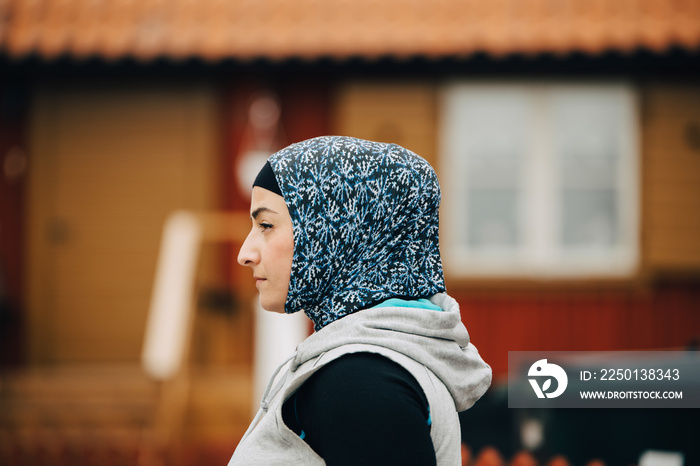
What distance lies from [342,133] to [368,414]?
7.62 meters

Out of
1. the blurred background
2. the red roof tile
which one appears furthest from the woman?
the red roof tile

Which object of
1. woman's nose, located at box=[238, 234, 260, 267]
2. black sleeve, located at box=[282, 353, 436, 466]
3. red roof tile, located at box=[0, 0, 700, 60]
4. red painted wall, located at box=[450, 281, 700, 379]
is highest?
red roof tile, located at box=[0, 0, 700, 60]

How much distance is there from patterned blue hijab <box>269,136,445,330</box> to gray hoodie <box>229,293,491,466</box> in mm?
76

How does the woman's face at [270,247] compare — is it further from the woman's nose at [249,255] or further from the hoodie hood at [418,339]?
the hoodie hood at [418,339]

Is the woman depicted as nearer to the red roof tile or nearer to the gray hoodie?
the gray hoodie

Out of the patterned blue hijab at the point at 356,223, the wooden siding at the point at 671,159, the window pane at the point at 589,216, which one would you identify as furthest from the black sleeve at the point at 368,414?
the wooden siding at the point at 671,159

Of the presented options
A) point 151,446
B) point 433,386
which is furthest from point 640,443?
point 151,446

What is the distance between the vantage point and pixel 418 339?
1.60 meters

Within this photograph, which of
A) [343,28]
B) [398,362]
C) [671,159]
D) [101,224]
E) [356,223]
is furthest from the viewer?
[101,224]

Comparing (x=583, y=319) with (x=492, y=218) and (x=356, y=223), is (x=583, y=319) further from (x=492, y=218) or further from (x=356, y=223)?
(x=356, y=223)

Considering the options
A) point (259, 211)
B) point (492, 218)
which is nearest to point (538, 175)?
point (492, 218)

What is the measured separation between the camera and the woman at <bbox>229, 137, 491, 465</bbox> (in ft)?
5.06

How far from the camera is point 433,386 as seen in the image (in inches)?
61.9

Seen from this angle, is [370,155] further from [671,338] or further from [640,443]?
[671,338]
